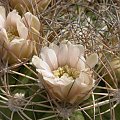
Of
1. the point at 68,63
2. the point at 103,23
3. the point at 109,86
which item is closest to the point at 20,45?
the point at 68,63

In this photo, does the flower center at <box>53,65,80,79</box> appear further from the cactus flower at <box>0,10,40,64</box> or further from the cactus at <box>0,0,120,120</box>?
the cactus flower at <box>0,10,40,64</box>

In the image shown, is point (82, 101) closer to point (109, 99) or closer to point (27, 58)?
point (109, 99)

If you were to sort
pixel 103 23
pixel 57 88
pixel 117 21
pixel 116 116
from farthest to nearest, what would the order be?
pixel 103 23 < pixel 117 21 < pixel 116 116 < pixel 57 88

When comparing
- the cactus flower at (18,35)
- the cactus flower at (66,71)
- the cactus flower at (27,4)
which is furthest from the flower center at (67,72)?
the cactus flower at (27,4)

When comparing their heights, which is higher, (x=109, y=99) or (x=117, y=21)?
(x=117, y=21)

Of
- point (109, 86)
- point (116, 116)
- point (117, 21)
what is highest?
point (117, 21)

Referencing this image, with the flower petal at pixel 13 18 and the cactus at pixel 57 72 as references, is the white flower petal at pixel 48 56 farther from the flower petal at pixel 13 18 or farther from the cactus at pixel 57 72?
the flower petal at pixel 13 18
